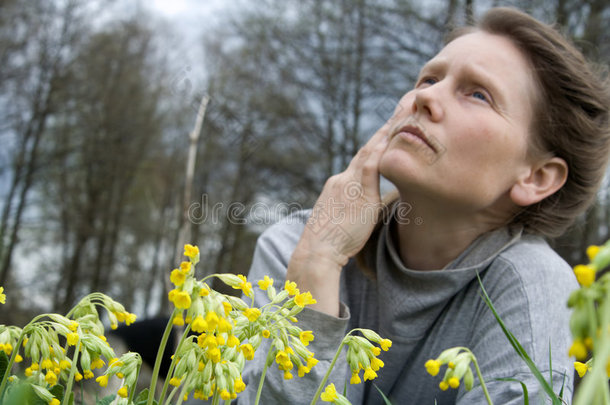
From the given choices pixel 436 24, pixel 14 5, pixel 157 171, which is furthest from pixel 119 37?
pixel 436 24

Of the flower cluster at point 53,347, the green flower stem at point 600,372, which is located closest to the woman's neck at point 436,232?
the flower cluster at point 53,347

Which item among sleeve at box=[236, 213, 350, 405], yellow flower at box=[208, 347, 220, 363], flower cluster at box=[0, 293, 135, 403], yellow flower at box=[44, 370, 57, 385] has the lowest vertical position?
sleeve at box=[236, 213, 350, 405]

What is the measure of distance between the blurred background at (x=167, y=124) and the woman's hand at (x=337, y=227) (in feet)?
13.6

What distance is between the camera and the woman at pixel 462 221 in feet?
5.04

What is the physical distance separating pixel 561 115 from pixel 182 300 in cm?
176

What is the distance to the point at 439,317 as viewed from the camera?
1835 millimetres

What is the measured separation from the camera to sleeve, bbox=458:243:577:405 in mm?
1310

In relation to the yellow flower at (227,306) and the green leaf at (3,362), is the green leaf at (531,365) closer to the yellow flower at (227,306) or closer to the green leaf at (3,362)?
the yellow flower at (227,306)

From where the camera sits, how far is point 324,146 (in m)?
10.4

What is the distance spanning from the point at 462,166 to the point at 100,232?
14.6 meters

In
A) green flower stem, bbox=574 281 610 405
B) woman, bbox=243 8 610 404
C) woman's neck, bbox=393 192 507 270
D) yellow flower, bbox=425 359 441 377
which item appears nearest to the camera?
green flower stem, bbox=574 281 610 405

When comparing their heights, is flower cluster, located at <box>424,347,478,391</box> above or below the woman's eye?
below

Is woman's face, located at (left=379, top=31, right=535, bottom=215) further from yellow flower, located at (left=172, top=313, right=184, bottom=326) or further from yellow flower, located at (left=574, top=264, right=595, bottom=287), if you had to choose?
yellow flower, located at (left=574, top=264, right=595, bottom=287)

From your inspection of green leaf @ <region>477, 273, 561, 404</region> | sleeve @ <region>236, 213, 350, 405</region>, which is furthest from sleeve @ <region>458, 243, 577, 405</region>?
green leaf @ <region>477, 273, 561, 404</region>
